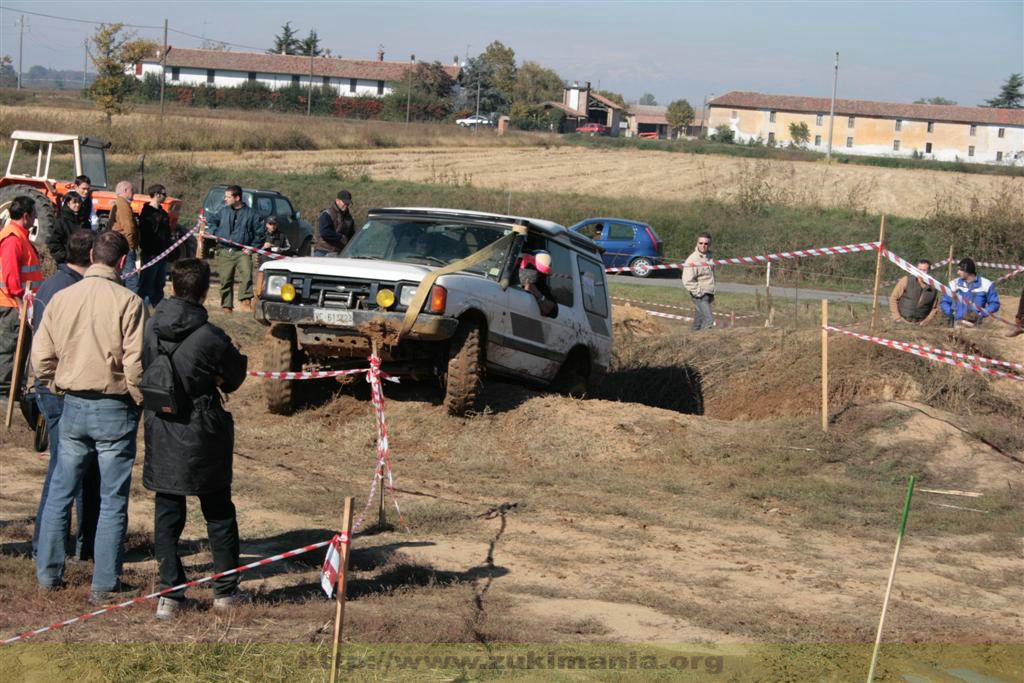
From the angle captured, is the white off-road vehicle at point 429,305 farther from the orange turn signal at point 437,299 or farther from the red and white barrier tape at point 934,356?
the red and white barrier tape at point 934,356

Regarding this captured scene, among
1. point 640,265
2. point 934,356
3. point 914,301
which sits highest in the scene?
point 914,301

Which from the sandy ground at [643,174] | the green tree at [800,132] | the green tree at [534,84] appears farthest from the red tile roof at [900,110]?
the sandy ground at [643,174]

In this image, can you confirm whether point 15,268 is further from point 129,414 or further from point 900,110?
point 900,110

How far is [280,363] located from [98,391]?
180 inches

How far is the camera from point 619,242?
3025cm

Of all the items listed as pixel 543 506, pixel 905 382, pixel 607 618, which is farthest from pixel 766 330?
pixel 607 618

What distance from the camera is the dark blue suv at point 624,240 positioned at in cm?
2992

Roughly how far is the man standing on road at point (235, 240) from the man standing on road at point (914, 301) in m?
8.76

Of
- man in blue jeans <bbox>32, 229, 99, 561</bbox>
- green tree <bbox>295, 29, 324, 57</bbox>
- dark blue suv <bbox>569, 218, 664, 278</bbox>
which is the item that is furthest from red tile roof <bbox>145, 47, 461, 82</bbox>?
man in blue jeans <bbox>32, 229, 99, 561</bbox>

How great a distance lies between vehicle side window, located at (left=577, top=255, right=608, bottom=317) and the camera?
12836 millimetres

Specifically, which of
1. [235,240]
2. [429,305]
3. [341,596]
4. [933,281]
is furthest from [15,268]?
[933,281]

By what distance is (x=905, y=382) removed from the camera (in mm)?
12492

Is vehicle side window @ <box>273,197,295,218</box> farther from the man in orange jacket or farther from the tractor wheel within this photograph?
the man in orange jacket

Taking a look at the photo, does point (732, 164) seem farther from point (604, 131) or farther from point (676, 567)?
point (604, 131)
